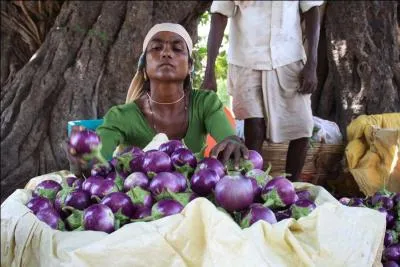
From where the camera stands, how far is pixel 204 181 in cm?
145

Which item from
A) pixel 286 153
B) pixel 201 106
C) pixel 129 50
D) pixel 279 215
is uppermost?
pixel 129 50

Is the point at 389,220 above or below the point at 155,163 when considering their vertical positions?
below

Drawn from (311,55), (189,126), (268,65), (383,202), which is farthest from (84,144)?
(311,55)

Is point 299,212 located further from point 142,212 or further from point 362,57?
point 362,57

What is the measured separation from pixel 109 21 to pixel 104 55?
0.25 m

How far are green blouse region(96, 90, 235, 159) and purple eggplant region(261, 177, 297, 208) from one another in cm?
86

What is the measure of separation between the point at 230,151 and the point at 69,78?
2.44 meters

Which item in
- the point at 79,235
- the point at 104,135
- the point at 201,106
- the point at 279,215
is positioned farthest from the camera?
the point at 201,106

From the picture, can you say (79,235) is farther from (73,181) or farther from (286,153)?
(286,153)

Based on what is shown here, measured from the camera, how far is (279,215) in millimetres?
1428

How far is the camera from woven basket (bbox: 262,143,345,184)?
391cm

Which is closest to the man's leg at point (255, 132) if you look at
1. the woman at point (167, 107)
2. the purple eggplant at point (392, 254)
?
the woman at point (167, 107)

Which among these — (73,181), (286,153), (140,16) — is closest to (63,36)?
(140,16)

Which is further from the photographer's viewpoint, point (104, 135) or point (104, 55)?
point (104, 55)
